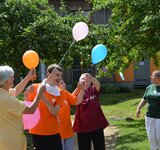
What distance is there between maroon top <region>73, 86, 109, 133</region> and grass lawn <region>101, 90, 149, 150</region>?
227 centimetres

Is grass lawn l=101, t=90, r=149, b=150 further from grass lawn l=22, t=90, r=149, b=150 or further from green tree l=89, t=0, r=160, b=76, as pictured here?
green tree l=89, t=0, r=160, b=76

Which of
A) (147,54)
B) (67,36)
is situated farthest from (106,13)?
(67,36)

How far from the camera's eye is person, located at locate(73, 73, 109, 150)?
19.1 feet

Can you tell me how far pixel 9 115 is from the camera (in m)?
4.19

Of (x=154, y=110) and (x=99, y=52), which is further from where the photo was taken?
(x=154, y=110)

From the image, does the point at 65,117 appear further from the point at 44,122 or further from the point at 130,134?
A: the point at 130,134

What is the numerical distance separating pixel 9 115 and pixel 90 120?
188cm

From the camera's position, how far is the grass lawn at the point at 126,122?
331 inches

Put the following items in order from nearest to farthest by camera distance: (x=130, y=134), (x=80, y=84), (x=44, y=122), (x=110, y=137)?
(x=44, y=122) → (x=80, y=84) → (x=110, y=137) → (x=130, y=134)

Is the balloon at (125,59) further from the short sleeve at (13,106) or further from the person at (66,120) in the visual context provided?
the short sleeve at (13,106)

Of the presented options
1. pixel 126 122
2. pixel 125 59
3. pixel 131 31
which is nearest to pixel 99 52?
pixel 131 31

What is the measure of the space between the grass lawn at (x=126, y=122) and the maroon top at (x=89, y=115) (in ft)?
7.44

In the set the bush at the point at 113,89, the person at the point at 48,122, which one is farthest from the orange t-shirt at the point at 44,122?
the bush at the point at 113,89

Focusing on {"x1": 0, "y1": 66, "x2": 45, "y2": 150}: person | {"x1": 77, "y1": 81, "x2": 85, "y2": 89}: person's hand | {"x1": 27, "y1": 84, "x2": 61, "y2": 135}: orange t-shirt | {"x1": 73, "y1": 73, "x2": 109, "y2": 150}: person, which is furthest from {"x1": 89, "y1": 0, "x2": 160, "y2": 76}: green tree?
{"x1": 0, "y1": 66, "x2": 45, "y2": 150}: person
